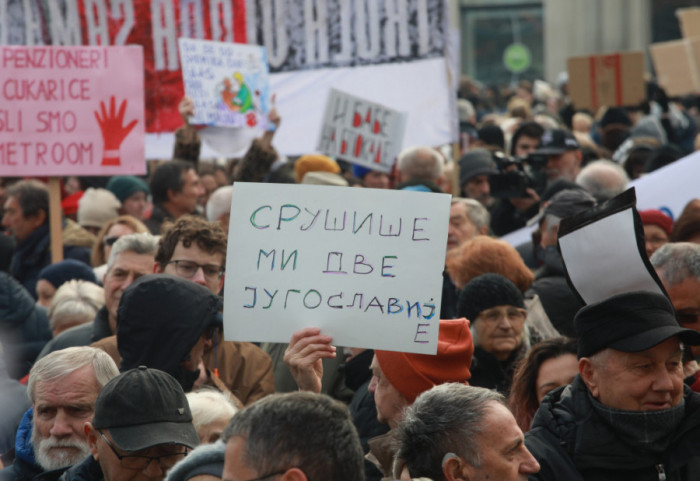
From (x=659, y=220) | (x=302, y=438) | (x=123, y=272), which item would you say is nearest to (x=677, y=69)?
(x=659, y=220)

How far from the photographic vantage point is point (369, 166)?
27.7ft

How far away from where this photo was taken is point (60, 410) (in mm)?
3686

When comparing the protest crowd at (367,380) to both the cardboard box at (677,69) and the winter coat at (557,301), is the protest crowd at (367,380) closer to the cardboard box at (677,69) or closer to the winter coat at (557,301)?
the winter coat at (557,301)

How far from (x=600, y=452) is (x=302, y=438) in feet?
3.72

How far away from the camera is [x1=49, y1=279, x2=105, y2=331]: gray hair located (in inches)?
221

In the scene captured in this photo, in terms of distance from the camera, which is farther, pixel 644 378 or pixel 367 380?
pixel 367 380

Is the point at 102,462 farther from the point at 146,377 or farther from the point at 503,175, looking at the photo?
the point at 503,175

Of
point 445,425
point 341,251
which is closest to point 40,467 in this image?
point 341,251

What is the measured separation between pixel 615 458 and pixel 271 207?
1192 mm

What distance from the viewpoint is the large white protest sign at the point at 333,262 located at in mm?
3367

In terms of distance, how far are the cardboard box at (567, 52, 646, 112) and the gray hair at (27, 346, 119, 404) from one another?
9.93 metres

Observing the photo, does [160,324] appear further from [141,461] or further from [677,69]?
[677,69]

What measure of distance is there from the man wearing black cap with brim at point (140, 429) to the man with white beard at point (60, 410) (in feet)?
1.56

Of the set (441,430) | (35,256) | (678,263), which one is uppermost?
(678,263)
